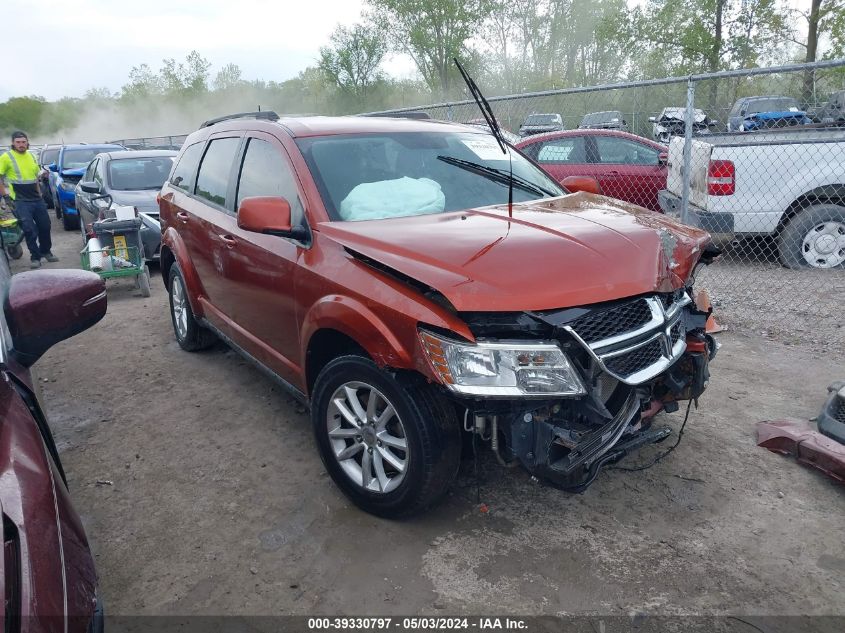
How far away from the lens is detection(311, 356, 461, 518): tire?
2.68 m

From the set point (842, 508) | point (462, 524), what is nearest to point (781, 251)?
point (842, 508)

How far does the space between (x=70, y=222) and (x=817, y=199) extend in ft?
45.4

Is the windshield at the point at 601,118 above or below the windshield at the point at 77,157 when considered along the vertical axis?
above

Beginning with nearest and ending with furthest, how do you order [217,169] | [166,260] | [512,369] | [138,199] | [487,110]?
[512,369] → [487,110] → [217,169] → [166,260] → [138,199]

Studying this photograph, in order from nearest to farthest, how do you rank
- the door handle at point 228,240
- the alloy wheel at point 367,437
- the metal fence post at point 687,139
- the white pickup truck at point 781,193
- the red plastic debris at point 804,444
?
the alloy wheel at point 367,437, the red plastic debris at point 804,444, the door handle at point 228,240, the metal fence post at point 687,139, the white pickup truck at point 781,193

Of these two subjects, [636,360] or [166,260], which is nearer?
[636,360]

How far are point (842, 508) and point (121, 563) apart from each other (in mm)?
3401

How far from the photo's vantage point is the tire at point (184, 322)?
17.4ft

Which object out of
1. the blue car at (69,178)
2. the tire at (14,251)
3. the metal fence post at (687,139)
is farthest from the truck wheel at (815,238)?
the blue car at (69,178)

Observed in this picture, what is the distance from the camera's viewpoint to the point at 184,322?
18.0 feet

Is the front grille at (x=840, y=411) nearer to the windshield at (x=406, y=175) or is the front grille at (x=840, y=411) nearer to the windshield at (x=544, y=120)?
the windshield at (x=406, y=175)

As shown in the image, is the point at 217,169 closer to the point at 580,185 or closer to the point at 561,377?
the point at 580,185

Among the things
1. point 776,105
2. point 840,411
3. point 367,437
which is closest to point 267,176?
point 367,437

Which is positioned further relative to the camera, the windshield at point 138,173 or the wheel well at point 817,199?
the windshield at point 138,173
